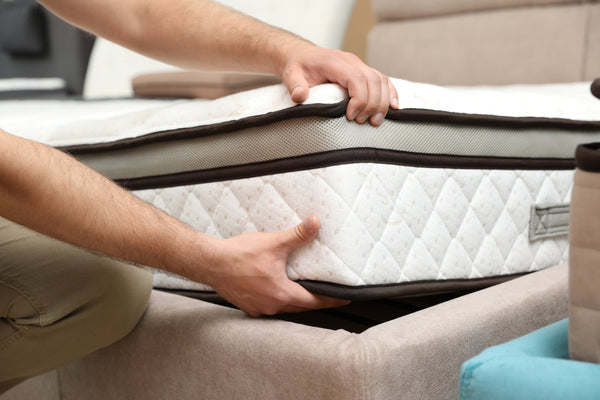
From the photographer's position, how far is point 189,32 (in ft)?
2.83

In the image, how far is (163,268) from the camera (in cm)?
60

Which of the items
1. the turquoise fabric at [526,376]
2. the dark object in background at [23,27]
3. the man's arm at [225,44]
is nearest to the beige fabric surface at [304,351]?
the turquoise fabric at [526,376]

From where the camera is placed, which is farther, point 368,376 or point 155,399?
point 155,399

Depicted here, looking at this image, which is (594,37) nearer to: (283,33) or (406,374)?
(283,33)

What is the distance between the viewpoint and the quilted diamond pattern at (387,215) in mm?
588

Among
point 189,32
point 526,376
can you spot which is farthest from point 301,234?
point 189,32

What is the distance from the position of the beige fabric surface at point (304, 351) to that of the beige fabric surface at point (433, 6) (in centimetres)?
105

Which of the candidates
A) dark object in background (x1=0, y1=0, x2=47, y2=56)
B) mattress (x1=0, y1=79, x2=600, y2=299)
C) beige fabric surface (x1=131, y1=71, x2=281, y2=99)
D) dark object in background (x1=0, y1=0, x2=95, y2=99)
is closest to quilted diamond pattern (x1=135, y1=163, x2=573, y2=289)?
mattress (x1=0, y1=79, x2=600, y2=299)

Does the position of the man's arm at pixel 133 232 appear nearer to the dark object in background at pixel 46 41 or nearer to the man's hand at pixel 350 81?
the man's hand at pixel 350 81

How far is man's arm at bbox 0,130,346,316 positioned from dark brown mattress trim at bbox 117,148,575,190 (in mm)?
60

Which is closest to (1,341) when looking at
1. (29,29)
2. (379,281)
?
(379,281)

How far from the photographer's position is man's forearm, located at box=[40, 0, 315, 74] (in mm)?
774

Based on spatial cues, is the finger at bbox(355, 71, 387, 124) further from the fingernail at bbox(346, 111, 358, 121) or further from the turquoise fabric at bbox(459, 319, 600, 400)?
the turquoise fabric at bbox(459, 319, 600, 400)

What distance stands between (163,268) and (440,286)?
11.1 inches
